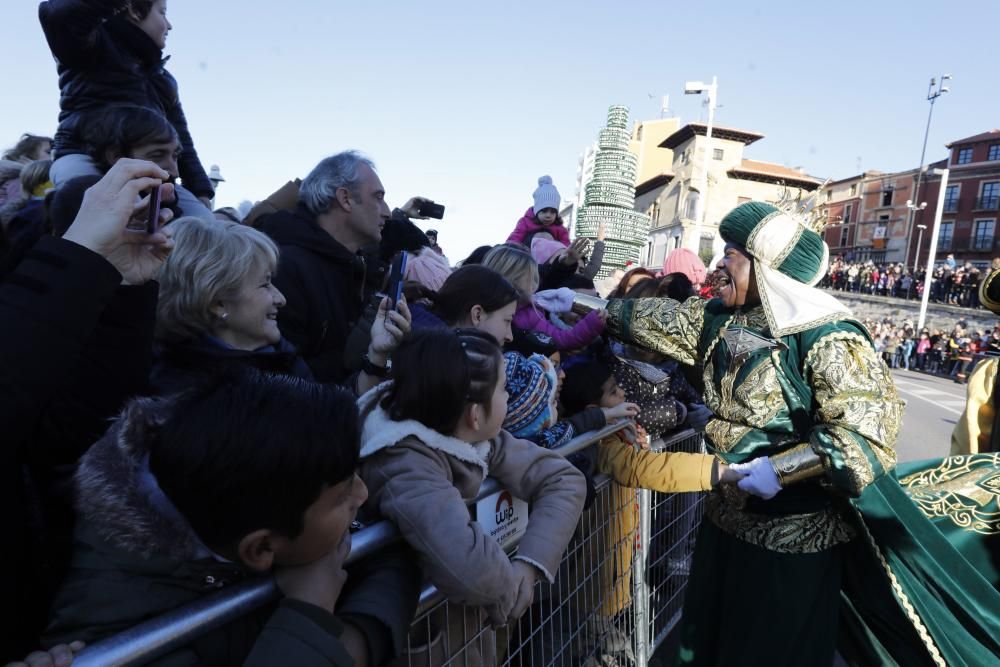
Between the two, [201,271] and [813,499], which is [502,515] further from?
[813,499]

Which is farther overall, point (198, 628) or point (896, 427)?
point (896, 427)

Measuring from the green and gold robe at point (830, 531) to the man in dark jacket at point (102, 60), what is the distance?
89.8 inches

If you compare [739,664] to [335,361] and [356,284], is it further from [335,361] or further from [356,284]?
[356,284]

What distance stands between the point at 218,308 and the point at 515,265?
A: 5.32 feet

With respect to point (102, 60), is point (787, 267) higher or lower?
lower

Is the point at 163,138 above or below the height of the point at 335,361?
above

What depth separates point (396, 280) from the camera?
2.26 m

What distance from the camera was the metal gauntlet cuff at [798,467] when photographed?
2266 mm

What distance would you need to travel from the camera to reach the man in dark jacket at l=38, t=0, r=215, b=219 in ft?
8.34

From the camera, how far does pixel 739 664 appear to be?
2502mm

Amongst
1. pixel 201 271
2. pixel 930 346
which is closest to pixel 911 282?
pixel 930 346

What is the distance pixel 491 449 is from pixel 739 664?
1546mm

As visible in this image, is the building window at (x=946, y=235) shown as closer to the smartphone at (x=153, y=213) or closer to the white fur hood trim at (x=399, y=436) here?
the white fur hood trim at (x=399, y=436)

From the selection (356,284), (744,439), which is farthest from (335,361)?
(744,439)
